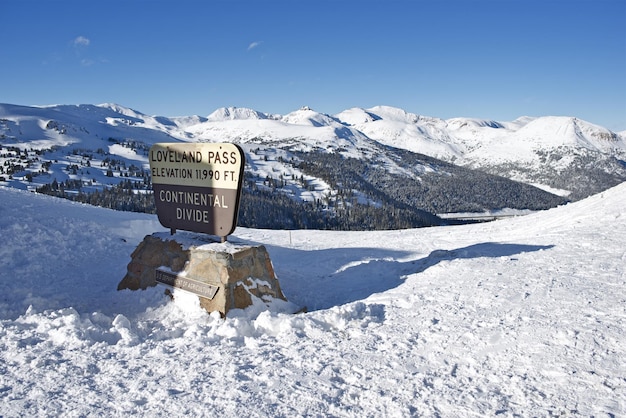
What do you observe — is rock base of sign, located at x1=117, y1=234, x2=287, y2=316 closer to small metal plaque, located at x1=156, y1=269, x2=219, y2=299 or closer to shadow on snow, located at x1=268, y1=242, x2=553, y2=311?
small metal plaque, located at x1=156, y1=269, x2=219, y2=299

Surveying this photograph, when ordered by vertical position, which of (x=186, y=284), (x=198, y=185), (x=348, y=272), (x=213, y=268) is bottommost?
(x=348, y=272)

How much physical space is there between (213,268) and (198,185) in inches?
74.6

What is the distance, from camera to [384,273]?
33.6ft

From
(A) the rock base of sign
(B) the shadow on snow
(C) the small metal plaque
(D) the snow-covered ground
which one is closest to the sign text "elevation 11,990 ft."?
(A) the rock base of sign

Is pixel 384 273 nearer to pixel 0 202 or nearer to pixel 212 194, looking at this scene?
pixel 212 194

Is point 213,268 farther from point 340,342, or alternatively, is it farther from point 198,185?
point 340,342

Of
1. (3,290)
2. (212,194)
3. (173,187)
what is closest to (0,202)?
(3,290)

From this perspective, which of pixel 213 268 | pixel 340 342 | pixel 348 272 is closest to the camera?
pixel 340 342

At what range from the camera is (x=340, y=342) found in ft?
18.0

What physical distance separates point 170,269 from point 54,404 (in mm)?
4124

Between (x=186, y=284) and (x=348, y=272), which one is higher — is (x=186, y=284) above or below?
above

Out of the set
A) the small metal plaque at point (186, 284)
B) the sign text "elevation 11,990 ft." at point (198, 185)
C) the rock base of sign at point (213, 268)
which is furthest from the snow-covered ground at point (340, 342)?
the sign text "elevation 11,990 ft." at point (198, 185)

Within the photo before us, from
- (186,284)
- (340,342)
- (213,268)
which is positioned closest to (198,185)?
(213,268)

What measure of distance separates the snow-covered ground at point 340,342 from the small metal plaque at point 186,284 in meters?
0.23
